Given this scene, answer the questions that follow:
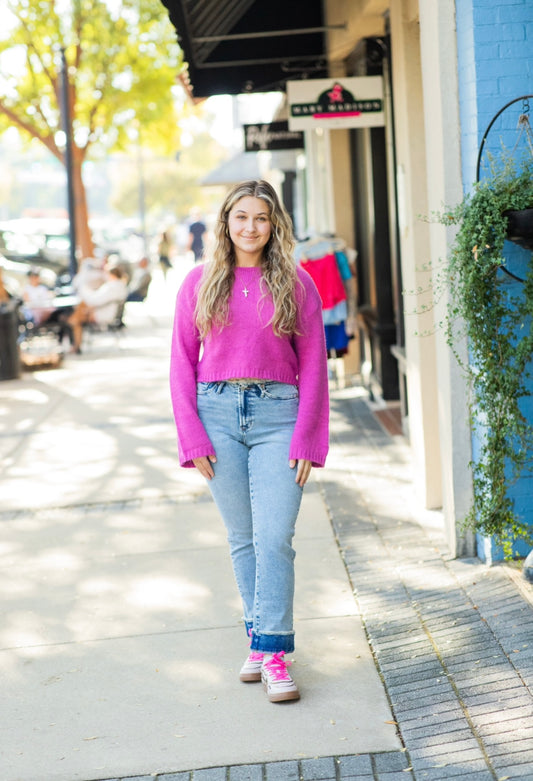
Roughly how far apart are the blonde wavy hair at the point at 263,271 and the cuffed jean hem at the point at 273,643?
114cm

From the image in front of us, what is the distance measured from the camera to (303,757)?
11.6 feet

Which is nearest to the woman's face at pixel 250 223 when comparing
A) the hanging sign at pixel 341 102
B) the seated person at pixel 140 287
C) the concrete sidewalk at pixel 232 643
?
the concrete sidewalk at pixel 232 643

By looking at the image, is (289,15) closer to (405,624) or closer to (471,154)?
(471,154)

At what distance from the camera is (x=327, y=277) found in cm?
988

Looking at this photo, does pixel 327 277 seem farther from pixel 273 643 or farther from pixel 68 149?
pixel 68 149

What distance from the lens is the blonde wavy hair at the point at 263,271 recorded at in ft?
12.9

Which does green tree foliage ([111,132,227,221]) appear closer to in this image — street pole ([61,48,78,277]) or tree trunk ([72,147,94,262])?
tree trunk ([72,147,94,262])

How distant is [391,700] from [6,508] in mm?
3897

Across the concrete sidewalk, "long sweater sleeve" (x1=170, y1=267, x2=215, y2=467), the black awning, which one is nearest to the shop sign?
the black awning

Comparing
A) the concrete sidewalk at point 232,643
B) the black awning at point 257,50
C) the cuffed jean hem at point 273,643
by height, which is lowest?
the concrete sidewalk at point 232,643

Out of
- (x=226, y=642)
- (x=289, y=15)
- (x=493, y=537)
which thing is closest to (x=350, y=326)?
(x=289, y=15)

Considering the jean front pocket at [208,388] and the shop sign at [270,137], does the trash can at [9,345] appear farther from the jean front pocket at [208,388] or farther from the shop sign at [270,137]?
the jean front pocket at [208,388]

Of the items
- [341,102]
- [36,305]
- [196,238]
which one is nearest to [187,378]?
[341,102]

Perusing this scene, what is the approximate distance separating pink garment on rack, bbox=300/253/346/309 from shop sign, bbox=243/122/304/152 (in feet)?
8.20
